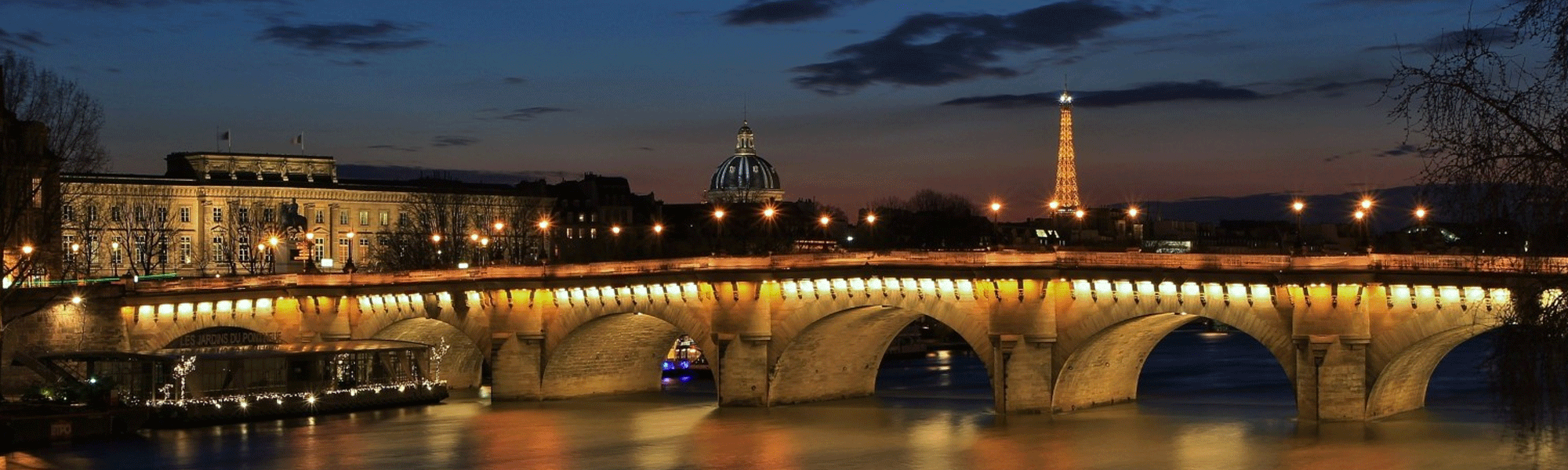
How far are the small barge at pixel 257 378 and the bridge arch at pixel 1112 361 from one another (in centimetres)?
2834

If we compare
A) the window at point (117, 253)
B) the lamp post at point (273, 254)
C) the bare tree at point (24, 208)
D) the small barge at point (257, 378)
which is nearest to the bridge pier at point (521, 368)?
the small barge at point (257, 378)

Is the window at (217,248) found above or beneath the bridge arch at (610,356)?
above

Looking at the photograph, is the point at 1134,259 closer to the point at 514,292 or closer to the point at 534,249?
the point at 514,292

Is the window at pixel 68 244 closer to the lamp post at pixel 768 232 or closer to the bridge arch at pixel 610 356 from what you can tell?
the lamp post at pixel 768 232

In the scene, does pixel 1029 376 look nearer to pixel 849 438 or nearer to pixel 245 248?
pixel 849 438

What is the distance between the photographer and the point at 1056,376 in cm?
6012

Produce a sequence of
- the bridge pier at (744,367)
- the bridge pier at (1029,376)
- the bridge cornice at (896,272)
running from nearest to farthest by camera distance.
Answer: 1. the bridge cornice at (896,272)
2. the bridge pier at (1029,376)
3. the bridge pier at (744,367)

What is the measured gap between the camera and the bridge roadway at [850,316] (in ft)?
172

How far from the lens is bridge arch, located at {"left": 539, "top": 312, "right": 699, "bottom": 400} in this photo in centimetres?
7588

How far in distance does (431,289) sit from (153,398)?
46.5ft

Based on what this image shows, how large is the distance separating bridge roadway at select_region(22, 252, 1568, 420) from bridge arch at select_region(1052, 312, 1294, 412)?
0.38ft

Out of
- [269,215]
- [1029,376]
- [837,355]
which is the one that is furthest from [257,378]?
[269,215]

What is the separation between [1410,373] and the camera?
5612 centimetres

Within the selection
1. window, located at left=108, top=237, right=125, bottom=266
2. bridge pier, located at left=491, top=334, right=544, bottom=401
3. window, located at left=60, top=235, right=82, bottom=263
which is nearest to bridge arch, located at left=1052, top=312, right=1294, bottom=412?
bridge pier, located at left=491, top=334, right=544, bottom=401
